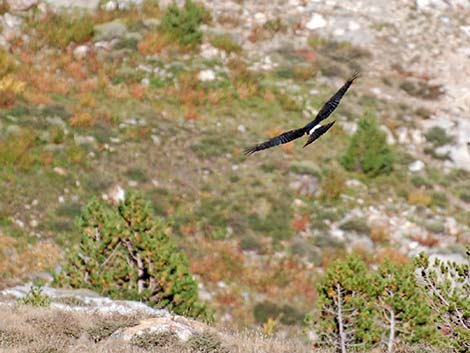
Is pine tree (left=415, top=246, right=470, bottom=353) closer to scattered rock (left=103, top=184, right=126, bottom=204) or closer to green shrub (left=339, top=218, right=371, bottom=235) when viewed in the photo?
green shrub (left=339, top=218, right=371, bottom=235)

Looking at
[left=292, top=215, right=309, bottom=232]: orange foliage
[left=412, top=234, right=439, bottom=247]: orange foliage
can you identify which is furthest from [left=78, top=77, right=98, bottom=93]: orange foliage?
[left=412, top=234, right=439, bottom=247]: orange foliage

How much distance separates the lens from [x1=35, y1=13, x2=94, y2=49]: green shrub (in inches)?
1156

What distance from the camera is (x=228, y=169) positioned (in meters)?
26.0

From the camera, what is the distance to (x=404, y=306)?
1291 cm

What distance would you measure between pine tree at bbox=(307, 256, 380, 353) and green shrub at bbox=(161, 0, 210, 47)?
1857 centimetres

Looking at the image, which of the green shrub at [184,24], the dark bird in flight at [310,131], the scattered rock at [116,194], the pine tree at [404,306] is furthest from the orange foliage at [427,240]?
the dark bird in flight at [310,131]

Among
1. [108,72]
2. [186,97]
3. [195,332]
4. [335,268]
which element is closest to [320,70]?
[186,97]

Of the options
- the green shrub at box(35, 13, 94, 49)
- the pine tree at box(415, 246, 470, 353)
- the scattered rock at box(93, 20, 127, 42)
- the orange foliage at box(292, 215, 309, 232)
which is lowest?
the orange foliage at box(292, 215, 309, 232)

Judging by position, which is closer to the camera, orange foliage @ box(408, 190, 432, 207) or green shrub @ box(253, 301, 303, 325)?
green shrub @ box(253, 301, 303, 325)

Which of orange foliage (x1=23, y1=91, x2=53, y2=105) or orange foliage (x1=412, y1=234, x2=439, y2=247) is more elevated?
orange foliage (x1=23, y1=91, x2=53, y2=105)

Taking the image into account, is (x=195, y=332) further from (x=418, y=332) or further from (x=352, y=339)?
(x=418, y=332)

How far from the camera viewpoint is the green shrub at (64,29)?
2938 centimetres

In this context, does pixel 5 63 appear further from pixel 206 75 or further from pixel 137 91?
pixel 206 75

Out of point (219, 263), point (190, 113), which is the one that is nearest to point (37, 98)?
point (190, 113)
